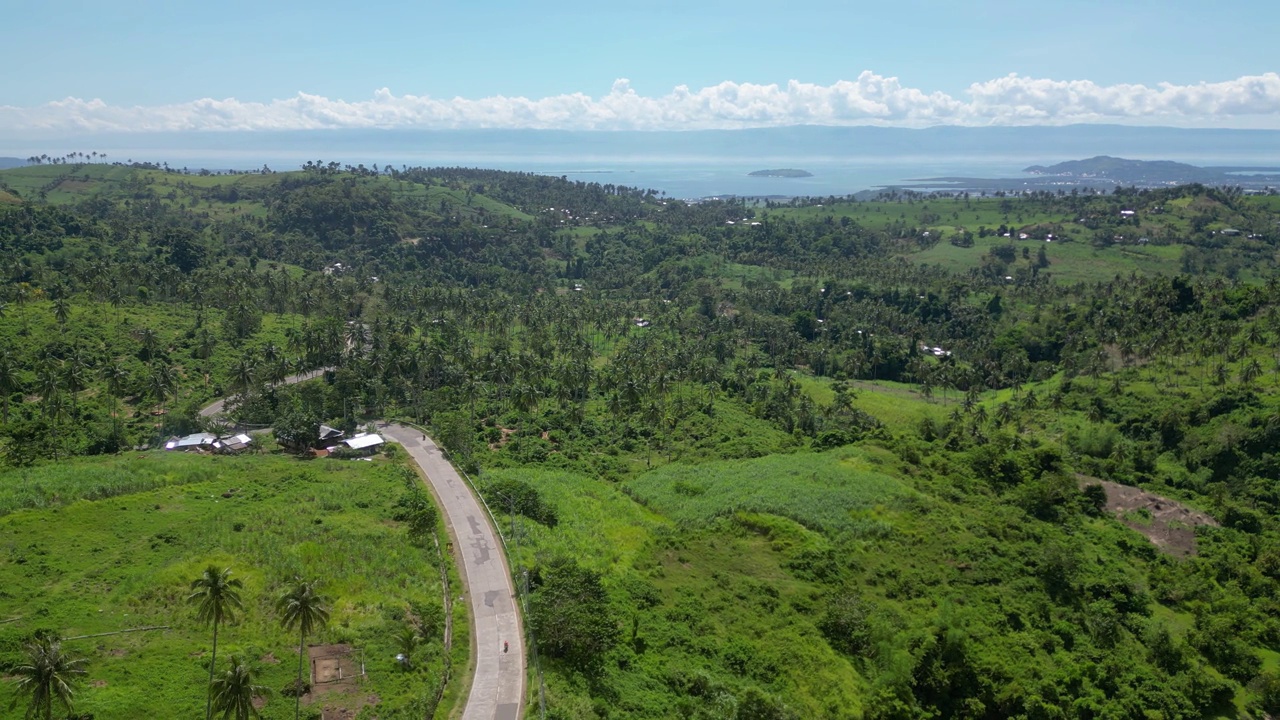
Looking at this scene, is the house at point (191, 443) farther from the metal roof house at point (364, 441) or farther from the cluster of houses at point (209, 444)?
the metal roof house at point (364, 441)

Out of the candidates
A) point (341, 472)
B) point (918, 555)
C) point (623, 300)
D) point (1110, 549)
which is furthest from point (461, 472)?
point (623, 300)

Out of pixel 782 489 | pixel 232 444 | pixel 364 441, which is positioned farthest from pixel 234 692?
pixel 232 444

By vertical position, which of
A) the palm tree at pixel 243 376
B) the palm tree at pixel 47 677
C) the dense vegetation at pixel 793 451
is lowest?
the dense vegetation at pixel 793 451

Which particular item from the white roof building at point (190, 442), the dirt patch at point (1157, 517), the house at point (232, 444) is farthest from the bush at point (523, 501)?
the dirt patch at point (1157, 517)

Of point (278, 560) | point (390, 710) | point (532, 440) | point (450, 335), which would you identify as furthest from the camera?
point (450, 335)

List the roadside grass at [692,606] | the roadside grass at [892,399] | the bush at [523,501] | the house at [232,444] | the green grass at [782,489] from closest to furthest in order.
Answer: the roadside grass at [692,606] → the bush at [523,501] → the green grass at [782,489] → the house at [232,444] → the roadside grass at [892,399]

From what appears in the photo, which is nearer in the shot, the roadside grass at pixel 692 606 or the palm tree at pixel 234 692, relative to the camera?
the palm tree at pixel 234 692

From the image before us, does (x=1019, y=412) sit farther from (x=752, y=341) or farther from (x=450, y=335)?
(x=450, y=335)
